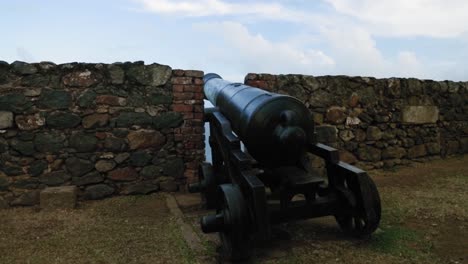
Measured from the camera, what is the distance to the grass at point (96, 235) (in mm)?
3455

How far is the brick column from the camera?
5.70m

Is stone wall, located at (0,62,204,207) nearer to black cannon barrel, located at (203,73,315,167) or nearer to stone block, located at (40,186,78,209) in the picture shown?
stone block, located at (40,186,78,209)

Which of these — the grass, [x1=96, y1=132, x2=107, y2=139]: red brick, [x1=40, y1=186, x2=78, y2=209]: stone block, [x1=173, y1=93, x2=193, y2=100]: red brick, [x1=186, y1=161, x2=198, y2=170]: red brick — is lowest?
the grass

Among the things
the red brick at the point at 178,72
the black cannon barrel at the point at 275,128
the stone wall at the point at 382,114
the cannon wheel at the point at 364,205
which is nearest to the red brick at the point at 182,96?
A: the red brick at the point at 178,72

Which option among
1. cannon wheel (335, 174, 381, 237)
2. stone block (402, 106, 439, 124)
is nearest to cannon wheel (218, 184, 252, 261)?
cannon wheel (335, 174, 381, 237)

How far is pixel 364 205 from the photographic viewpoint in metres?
3.46

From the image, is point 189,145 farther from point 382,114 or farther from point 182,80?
point 382,114

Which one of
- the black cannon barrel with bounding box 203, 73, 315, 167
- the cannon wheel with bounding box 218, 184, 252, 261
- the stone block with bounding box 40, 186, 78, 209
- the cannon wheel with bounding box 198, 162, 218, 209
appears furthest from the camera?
the stone block with bounding box 40, 186, 78, 209

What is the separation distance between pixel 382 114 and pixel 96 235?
519 centimetres

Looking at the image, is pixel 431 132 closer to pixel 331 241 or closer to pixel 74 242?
pixel 331 241

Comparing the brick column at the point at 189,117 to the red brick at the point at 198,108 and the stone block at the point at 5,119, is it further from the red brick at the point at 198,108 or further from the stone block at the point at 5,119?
the stone block at the point at 5,119

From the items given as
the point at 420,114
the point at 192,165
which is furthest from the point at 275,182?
the point at 420,114

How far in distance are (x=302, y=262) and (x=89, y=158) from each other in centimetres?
331

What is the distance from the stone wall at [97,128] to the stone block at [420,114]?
387 centimetres
